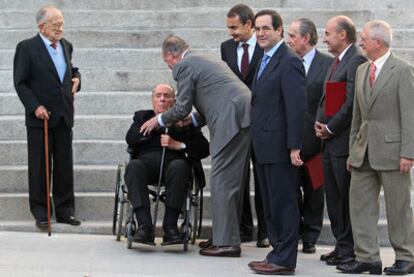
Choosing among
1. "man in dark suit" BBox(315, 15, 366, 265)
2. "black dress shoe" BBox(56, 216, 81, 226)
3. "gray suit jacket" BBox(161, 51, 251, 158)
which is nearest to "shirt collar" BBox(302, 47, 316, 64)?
"man in dark suit" BBox(315, 15, 366, 265)

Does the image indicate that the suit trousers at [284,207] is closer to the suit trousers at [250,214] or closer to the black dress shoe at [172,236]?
the black dress shoe at [172,236]

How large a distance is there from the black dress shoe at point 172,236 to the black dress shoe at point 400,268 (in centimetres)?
157

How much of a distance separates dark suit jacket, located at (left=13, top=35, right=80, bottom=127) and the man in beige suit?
105 inches

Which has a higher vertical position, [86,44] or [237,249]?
[86,44]

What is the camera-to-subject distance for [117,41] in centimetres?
1202

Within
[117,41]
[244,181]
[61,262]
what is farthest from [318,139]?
[117,41]

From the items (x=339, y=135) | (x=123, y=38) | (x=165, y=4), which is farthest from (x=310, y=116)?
(x=165, y=4)

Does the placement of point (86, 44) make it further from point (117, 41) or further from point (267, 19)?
point (267, 19)

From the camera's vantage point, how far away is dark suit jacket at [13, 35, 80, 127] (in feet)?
30.9

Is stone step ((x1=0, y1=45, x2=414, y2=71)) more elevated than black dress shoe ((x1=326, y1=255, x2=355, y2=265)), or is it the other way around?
stone step ((x1=0, y1=45, x2=414, y2=71))

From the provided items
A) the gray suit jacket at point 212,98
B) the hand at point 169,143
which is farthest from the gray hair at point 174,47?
the hand at point 169,143

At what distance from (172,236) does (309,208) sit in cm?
111

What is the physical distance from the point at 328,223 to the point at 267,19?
82.9 inches

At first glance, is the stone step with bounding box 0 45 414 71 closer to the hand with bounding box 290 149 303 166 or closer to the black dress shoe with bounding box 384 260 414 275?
the hand with bounding box 290 149 303 166
